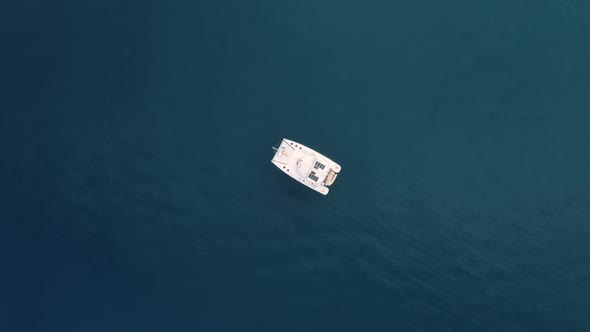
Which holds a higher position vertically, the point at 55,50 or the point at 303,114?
the point at 303,114

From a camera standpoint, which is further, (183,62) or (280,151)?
(183,62)

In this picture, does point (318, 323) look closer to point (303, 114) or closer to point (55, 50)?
point (303, 114)

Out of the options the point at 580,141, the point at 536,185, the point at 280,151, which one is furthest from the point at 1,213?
the point at 580,141

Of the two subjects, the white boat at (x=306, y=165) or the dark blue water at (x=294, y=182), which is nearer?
the white boat at (x=306, y=165)

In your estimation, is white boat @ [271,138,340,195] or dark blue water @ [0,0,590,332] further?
dark blue water @ [0,0,590,332]

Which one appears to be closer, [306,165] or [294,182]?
[306,165]
